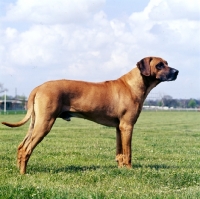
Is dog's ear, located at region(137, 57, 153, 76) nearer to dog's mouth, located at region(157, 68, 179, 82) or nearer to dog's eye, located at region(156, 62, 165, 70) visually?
dog's eye, located at region(156, 62, 165, 70)

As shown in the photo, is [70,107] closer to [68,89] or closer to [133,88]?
[68,89]

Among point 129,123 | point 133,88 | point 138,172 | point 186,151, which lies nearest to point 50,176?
point 138,172

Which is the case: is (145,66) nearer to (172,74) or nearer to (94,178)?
(172,74)

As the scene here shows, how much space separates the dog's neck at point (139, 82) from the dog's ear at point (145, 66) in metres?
0.13

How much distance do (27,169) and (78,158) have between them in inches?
89.2

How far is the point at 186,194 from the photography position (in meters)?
5.88

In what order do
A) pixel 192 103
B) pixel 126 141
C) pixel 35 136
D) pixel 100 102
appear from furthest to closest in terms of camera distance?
pixel 192 103 < pixel 126 141 < pixel 100 102 < pixel 35 136

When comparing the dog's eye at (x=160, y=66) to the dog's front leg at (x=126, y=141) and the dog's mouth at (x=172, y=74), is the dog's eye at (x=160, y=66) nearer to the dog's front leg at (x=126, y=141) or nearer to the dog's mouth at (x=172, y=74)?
the dog's mouth at (x=172, y=74)

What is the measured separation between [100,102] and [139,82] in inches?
39.6

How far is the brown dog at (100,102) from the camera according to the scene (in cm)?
793

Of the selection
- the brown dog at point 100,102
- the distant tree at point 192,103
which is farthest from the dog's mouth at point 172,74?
the distant tree at point 192,103

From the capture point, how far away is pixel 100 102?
8625 mm

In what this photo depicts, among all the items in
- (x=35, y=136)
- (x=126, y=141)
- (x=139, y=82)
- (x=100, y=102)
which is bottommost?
(x=126, y=141)

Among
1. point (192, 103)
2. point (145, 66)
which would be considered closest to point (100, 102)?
point (145, 66)
